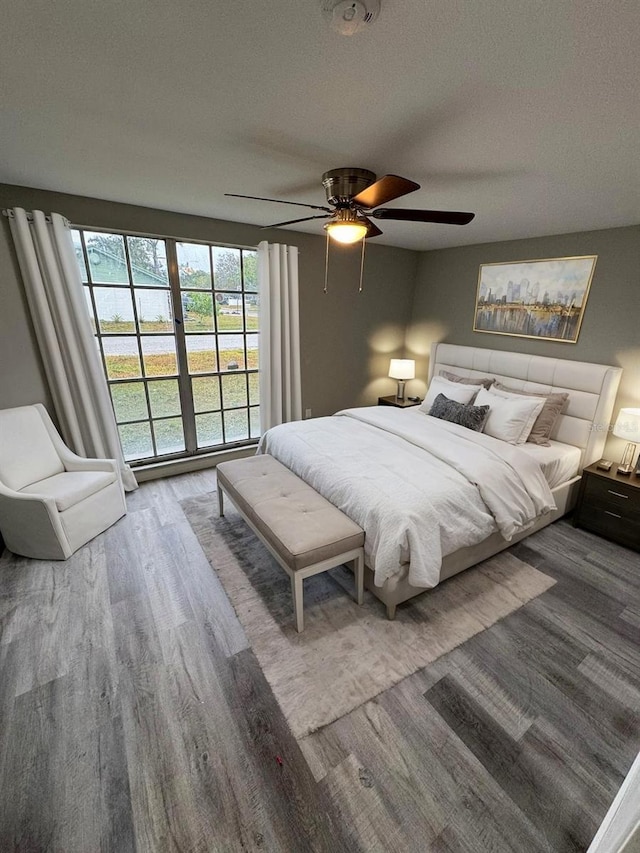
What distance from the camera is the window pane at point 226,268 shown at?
356 centimetres

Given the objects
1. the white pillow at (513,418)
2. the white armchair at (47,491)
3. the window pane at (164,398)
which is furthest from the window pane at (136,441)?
the white pillow at (513,418)

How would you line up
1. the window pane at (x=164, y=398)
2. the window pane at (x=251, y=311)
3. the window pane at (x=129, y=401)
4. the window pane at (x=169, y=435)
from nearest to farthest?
the window pane at (x=129, y=401) → the window pane at (x=164, y=398) → the window pane at (x=169, y=435) → the window pane at (x=251, y=311)

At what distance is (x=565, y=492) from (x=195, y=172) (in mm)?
3650

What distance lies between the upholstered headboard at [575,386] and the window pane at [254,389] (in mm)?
2616

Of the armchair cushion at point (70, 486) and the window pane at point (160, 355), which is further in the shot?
the window pane at point (160, 355)

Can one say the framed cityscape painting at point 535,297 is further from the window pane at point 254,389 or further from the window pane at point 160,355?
the window pane at point 160,355

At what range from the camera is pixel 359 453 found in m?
2.68

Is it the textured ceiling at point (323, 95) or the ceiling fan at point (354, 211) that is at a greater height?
the textured ceiling at point (323, 95)

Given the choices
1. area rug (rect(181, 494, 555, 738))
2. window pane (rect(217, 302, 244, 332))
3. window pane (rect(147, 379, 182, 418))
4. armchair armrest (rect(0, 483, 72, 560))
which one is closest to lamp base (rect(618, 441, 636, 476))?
area rug (rect(181, 494, 555, 738))

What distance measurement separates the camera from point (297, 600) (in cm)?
194

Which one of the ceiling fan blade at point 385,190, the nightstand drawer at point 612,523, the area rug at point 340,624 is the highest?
the ceiling fan blade at point 385,190

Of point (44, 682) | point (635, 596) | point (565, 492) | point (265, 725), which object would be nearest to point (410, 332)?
point (565, 492)

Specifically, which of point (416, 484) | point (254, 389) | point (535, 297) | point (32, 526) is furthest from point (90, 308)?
point (535, 297)

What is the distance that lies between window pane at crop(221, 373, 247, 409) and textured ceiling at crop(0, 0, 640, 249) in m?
1.97
